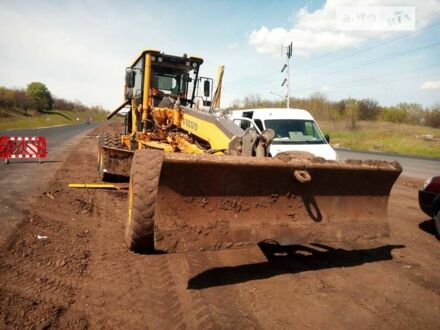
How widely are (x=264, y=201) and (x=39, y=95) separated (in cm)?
8269

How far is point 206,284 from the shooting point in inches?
163

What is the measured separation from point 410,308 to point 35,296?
3.70 metres

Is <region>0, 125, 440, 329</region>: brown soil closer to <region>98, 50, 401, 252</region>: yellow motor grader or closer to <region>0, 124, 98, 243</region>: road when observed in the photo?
<region>0, 124, 98, 243</region>: road

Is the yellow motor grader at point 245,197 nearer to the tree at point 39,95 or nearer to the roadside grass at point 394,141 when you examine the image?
the roadside grass at point 394,141

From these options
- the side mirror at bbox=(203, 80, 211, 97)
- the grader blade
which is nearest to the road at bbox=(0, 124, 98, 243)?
the grader blade

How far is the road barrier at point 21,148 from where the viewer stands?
476 inches

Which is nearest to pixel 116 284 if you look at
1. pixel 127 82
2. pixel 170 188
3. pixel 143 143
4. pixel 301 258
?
pixel 170 188

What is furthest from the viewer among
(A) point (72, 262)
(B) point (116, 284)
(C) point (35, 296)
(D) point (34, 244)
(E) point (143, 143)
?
(E) point (143, 143)

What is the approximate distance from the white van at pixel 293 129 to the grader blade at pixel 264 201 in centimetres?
439

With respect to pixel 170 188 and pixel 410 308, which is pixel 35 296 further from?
pixel 410 308

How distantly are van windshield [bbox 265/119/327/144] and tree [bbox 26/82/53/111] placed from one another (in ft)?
216

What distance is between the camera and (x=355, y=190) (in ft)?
15.6

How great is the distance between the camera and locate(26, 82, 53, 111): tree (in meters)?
69.5

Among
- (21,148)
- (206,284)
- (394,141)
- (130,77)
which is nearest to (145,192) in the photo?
(206,284)
